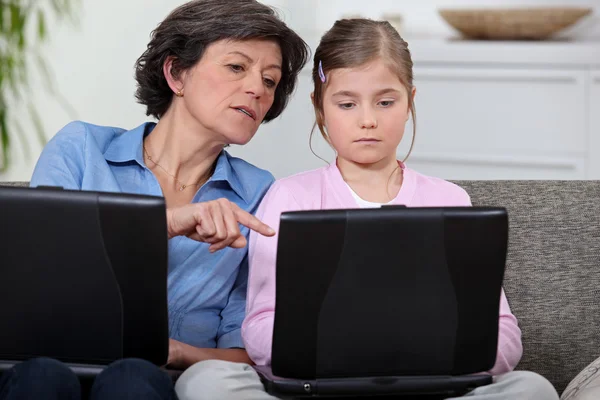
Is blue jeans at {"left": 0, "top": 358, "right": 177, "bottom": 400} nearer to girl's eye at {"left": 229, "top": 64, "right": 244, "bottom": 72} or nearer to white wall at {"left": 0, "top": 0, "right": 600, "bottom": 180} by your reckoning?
girl's eye at {"left": 229, "top": 64, "right": 244, "bottom": 72}

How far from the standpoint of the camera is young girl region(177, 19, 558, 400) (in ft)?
5.11

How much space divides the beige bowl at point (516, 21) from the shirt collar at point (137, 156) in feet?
6.84

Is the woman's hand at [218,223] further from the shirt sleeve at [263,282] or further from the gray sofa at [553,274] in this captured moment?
the gray sofa at [553,274]

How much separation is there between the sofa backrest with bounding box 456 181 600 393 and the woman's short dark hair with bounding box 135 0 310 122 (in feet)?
1.40

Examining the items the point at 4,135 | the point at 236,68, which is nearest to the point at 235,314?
the point at 236,68

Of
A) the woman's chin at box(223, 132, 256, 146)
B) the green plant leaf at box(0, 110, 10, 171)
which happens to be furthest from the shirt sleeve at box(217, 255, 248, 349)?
the green plant leaf at box(0, 110, 10, 171)

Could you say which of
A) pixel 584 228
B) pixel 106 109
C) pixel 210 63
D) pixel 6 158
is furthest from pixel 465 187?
pixel 106 109

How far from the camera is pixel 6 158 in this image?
2959mm

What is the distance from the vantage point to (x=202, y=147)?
1770 mm

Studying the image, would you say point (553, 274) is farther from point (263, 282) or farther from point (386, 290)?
point (386, 290)

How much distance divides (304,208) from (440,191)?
0.27 m

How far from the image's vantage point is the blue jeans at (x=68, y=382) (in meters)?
1.15

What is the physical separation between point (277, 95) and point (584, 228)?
0.68 metres

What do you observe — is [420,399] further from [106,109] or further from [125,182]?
[106,109]
